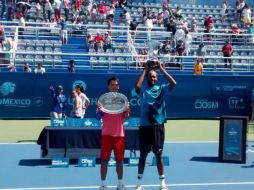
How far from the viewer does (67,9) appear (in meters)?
32.6

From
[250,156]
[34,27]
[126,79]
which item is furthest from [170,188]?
[34,27]

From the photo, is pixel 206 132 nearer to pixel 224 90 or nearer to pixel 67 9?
pixel 224 90

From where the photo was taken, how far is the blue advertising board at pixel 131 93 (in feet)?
78.1

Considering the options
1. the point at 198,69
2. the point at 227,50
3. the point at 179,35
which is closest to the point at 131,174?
the point at 198,69

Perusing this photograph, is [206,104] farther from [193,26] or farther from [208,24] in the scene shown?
[208,24]

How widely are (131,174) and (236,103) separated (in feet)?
42.8

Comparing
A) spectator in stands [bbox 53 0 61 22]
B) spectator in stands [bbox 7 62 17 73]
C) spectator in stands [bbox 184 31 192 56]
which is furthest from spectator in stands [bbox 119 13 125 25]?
spectator in stands [bbox 7 62 17 73]

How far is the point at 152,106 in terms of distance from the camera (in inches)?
415

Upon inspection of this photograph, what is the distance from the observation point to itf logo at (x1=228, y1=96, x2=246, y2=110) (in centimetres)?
2530

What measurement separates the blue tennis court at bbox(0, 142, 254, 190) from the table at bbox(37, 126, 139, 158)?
0.45 metres

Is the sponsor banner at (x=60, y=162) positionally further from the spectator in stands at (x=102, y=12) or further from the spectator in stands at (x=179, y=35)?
the spectator in stands at (x=102, y=12)

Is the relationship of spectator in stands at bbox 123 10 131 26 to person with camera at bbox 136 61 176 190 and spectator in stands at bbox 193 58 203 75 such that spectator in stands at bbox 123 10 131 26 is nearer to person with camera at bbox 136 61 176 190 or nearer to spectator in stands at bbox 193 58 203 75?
spectator in stands at bbox 193 58 203 75

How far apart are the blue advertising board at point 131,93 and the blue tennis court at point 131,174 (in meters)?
7.66

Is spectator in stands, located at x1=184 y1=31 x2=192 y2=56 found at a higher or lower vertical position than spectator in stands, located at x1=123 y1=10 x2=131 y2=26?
lower
